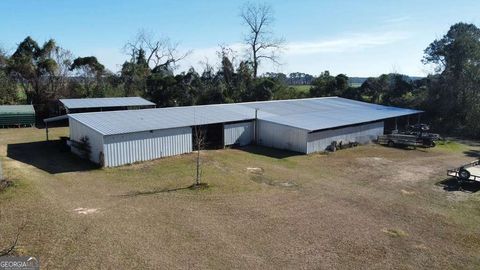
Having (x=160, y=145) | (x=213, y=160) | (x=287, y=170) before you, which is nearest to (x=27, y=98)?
(x=160, y=145)

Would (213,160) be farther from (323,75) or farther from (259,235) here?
(323,75)

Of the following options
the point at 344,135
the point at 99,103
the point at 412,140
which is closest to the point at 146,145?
the point at 344,135

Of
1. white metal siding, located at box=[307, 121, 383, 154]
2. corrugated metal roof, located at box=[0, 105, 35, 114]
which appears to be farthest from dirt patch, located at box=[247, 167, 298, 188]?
corrugated metal roof, located at box=[0, 105, 35, 114]

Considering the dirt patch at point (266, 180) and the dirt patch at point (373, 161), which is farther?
the dirt patch at point (373, 161)

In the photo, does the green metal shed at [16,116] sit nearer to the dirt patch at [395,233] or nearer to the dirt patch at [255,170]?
the dirt patch at [255,170]

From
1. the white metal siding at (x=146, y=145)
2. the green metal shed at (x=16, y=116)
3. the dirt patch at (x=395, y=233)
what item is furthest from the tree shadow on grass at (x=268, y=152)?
the green metal shed at (x=16, y=116)

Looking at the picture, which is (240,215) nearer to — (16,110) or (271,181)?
(271,181)
